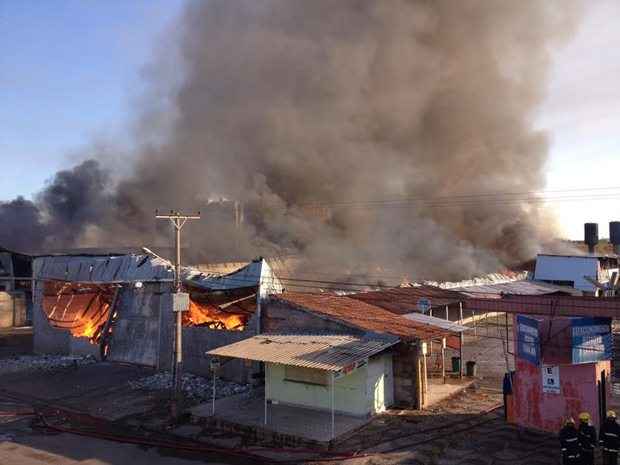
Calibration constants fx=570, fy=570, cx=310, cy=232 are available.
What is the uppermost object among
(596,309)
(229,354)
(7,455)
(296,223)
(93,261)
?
(296,223)

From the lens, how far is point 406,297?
778 inches

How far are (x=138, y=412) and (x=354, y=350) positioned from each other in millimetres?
5525

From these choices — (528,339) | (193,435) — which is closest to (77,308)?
(193,435)

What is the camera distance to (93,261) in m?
19.6

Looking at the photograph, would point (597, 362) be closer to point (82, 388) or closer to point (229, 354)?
point (229, 354)

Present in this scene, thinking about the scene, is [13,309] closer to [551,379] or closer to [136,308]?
[136,308]

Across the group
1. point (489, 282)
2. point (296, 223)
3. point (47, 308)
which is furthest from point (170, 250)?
point (489, 282)

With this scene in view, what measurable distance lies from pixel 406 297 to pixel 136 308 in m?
8.99

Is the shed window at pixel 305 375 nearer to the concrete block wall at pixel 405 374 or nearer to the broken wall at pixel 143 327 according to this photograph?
the concrete block wall at pixel 405 374

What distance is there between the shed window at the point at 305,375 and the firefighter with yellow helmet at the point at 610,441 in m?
5.15

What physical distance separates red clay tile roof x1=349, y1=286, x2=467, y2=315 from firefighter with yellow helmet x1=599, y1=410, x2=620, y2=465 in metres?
8.43

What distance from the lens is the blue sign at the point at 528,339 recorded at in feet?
32.4

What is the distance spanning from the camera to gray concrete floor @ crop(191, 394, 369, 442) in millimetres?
10438

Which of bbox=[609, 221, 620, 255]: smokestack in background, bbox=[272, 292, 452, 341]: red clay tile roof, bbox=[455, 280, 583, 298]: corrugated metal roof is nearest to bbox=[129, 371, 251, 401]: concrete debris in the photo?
bbox=[272, 292, 452, 341]: red clay tile roof
